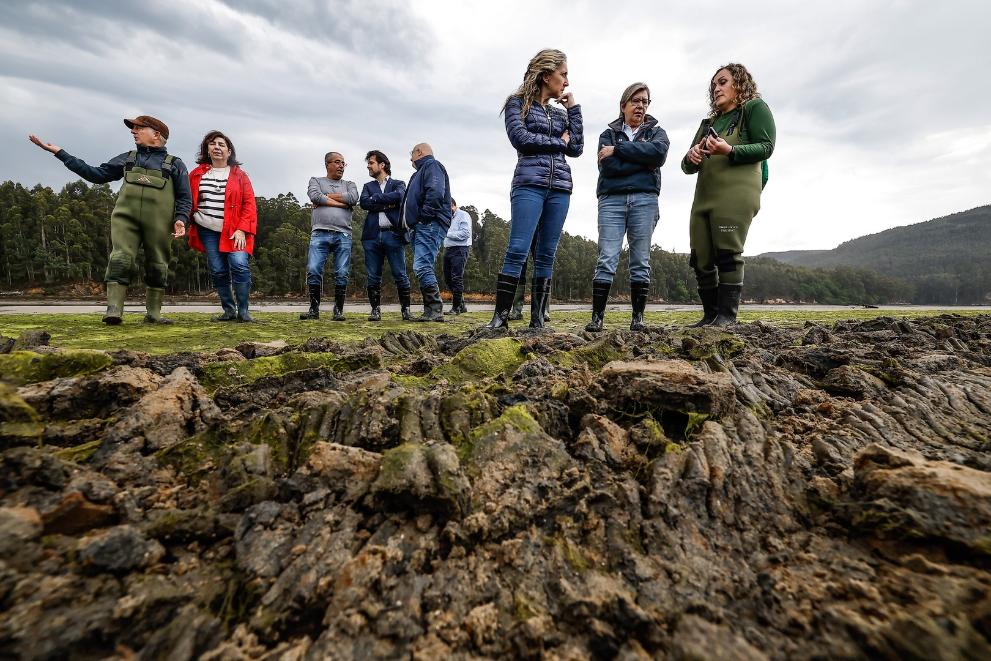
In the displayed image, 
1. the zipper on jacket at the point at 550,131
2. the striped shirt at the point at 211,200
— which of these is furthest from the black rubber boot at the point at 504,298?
the striped shirt at the point at 211,200

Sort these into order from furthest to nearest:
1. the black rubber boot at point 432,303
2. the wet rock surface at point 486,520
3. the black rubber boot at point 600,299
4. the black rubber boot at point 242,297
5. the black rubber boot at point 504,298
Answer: the black rubber boot at point 432,303, the black rubber boot at point 242,297, the black rubber boot at point 600,299, the black rubber boot at point 504,298, the wet rock surface at point 486,520

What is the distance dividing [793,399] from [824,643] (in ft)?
5.04

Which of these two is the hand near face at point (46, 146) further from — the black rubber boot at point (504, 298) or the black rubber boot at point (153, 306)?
the black rubber boot at point (504, 298)

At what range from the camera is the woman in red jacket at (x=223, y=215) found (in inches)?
215

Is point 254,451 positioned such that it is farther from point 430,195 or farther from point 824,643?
point 430,195

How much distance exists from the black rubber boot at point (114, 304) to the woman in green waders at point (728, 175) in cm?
596

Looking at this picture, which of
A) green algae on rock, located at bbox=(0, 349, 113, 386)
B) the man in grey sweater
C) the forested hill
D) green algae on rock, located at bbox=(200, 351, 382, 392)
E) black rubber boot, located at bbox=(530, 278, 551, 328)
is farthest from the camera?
the forested hill

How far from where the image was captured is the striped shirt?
5477 millimetres

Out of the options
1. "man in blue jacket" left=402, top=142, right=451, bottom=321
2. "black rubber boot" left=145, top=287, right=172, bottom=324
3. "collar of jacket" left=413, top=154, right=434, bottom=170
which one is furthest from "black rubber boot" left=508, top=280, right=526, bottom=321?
"black rubber boot" left=145, top=287, right=172, bottom=324

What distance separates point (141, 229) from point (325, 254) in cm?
227

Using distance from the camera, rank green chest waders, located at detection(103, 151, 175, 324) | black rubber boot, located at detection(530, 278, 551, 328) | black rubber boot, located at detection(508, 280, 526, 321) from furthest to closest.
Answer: black rubber boot, located at detection(508, 280, 526, 321) < green chest waders, located at detection(103, 151, 175, 324) < black rubber boot, located at detection(530, 278, 551, 328)

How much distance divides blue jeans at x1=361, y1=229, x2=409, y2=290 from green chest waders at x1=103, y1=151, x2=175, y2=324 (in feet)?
8.11

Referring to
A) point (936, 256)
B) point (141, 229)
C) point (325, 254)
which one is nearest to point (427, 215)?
point (325, 254)

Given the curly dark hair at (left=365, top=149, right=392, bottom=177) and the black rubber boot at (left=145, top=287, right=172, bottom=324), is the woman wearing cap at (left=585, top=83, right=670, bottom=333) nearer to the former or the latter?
the curly dark hair at (left=365, top=149, right=392, bottom=177)
